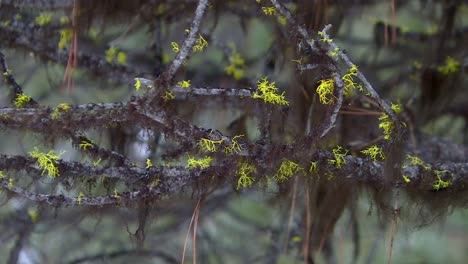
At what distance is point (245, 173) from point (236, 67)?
73cm

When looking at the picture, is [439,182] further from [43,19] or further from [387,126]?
[43,19]

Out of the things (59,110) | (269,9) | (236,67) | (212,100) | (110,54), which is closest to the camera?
(59,110)

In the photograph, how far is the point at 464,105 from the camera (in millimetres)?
1848

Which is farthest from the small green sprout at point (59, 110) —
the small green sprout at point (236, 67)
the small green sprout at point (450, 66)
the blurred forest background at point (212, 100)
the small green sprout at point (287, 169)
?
the small green sprout at point (450, 66)

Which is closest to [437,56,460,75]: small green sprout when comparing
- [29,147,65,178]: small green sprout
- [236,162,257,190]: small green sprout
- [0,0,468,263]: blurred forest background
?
[0,0,468,263]: blurred forest background

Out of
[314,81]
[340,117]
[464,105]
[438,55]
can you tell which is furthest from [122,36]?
[464,105]

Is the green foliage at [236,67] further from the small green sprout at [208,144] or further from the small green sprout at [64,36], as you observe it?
the small green sprout at [208,144]

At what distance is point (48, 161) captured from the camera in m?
1.10

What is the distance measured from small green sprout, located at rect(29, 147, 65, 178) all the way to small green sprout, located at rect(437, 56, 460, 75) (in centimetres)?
97

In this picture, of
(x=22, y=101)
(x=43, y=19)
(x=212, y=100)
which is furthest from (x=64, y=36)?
(x=22, y=101)

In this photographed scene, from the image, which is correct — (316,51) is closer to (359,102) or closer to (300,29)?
(300,29)

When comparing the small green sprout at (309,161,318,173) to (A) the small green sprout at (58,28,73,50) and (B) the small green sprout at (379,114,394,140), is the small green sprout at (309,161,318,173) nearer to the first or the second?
(B) the small green sprout at (379,114,394,140)

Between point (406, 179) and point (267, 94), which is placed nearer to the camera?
point (267, 94)

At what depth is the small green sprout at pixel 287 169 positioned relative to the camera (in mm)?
1125
